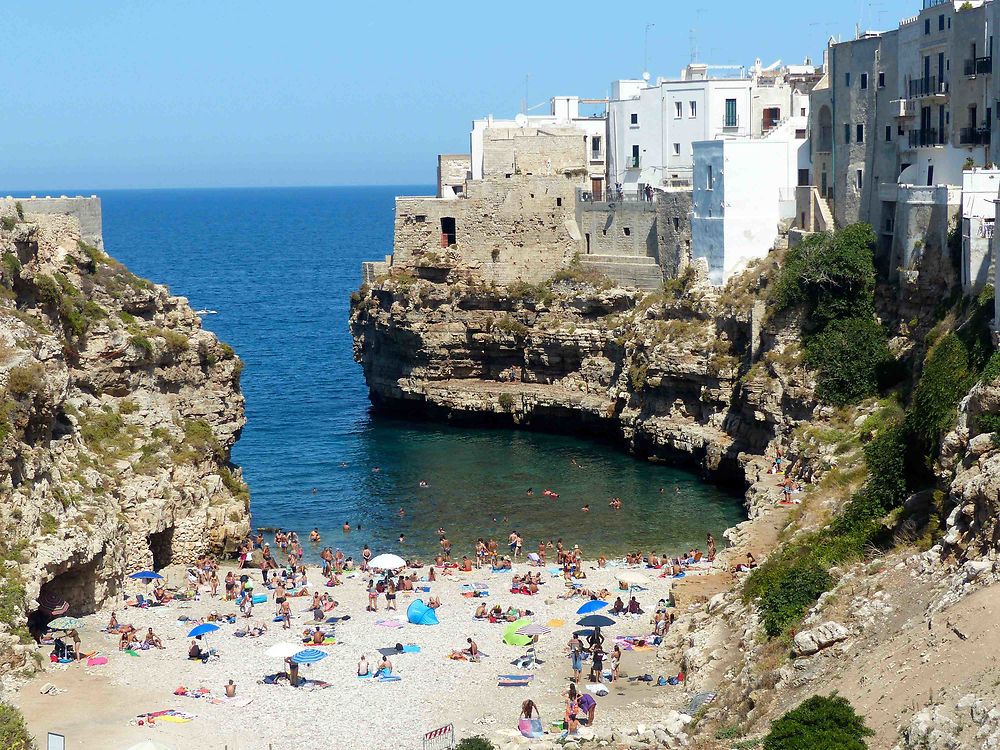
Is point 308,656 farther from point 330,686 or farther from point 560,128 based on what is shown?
point 560,128

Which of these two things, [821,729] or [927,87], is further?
[927,87]

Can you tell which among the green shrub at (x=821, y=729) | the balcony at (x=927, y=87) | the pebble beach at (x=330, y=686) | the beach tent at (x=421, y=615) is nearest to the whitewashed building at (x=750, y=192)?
the balcony at (x=927, y=87)

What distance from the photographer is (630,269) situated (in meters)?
69.5

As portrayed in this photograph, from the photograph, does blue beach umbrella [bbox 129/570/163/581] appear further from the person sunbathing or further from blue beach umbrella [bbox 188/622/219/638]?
the person sunbathing

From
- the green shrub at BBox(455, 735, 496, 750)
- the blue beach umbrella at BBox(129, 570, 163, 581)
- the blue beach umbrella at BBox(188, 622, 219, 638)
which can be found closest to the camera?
the green shrub at BBox(455, 735, 496, 750)

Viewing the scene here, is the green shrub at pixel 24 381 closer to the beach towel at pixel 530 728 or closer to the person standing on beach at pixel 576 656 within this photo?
the person standing on beach at pixel 576 656

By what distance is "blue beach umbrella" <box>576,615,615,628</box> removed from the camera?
39781 millimetres

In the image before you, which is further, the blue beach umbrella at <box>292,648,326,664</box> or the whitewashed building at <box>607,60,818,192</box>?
the whitewashed building at <box>607,60,818,192</box>

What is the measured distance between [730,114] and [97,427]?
1511 inches

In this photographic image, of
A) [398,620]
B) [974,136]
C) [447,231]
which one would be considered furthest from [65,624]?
[447,231]

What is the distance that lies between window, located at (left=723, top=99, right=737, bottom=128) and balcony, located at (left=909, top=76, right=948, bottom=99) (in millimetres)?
17282

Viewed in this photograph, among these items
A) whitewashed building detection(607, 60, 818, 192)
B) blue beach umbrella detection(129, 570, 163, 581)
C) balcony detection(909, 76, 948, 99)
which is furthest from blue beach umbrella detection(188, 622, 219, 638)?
whitewashed building detection(607, 60, 818, 192)

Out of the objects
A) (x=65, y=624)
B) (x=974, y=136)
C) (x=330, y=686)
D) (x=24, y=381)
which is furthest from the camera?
(x=974, y=136)

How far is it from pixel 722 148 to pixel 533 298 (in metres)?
12.3
